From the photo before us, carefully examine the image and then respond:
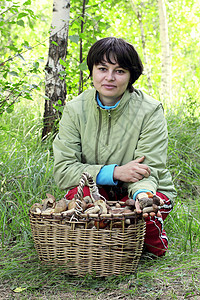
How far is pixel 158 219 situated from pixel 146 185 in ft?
0.73

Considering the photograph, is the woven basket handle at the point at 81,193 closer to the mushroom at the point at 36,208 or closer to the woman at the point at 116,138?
the woman at the point at 116,138

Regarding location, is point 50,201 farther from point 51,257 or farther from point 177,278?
point 177,278

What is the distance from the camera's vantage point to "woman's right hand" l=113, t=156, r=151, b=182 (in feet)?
7.30

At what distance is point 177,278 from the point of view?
2051 mm

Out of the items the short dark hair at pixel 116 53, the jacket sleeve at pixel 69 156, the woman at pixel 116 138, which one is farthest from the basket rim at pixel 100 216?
the short dark hair at pixel 116 53

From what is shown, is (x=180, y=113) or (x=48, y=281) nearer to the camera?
(x=48, y=281)

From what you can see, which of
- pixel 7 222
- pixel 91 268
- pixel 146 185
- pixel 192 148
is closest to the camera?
pixel 91 268

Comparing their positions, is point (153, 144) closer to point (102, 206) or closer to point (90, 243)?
point (102, 206)

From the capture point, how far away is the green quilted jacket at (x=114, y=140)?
7.80ft

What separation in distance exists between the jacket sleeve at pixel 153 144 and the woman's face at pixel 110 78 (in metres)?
0.27

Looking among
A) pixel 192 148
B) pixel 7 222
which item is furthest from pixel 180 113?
pixel 7 222

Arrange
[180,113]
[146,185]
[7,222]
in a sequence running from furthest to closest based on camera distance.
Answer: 1. [180,113]
2. [7,222]
3. [146,185]

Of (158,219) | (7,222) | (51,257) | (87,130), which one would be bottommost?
(7,222)

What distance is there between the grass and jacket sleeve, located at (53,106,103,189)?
0.46m
